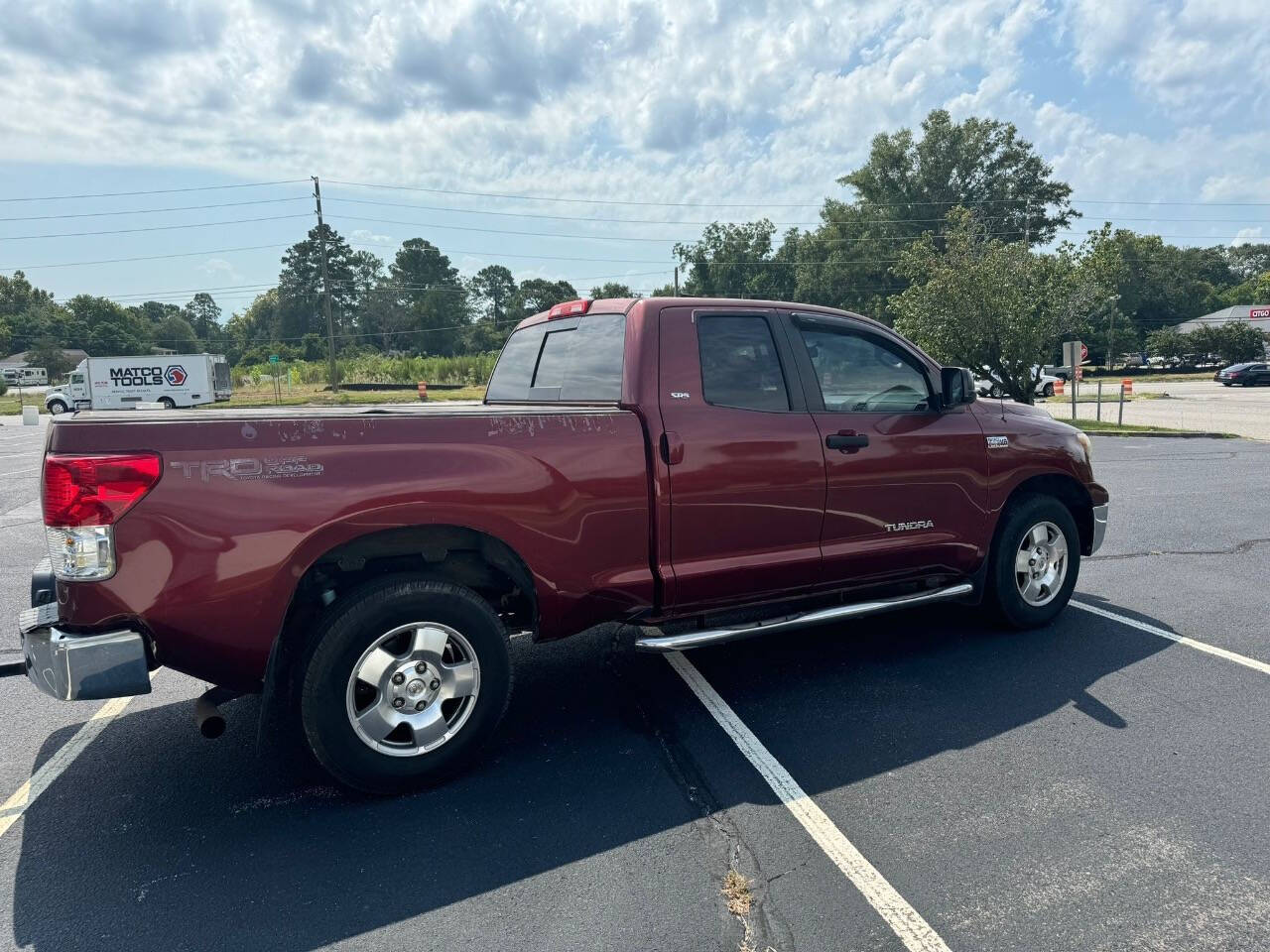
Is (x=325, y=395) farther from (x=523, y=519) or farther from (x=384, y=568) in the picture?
(x=523, y=519)

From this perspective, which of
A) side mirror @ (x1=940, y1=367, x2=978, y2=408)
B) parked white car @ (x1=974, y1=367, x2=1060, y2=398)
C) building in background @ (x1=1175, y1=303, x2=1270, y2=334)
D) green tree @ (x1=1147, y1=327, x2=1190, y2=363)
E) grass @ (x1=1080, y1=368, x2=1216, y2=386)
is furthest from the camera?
building in background @ (x1=1175, y1=303, x2=1270, y2=334)

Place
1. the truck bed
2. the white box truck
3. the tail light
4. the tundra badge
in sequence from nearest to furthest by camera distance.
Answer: the tail light < the truck bed < the tundra badge < the white box truck

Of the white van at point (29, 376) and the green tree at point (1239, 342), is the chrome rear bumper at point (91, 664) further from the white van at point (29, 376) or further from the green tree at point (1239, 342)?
the white van at point (29, 376)

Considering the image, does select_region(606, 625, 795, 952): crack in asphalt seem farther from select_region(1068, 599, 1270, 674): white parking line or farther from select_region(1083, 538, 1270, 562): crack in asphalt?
select_region(1083, 538, 1270, 562): crack in asphalt

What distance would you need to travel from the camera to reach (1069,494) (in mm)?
5426

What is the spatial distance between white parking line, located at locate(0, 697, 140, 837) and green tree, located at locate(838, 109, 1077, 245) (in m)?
68.2

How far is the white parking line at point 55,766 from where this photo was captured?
324 cm

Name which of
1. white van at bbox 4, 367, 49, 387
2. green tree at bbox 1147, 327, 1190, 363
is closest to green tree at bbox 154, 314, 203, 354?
white van at bbox 4, 367, 49, 387

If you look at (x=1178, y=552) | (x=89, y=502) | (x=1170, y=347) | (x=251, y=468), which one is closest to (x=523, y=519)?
(x=251, y=468)

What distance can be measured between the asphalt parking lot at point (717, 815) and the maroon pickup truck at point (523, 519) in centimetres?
39

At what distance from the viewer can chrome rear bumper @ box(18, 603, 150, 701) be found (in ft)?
9.27

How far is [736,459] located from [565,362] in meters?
1.17

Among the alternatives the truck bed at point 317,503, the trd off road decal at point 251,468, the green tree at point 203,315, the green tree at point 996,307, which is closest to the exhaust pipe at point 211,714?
the truck bed at point 317,503

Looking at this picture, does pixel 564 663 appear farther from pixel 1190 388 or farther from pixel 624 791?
pixel 1190 388
